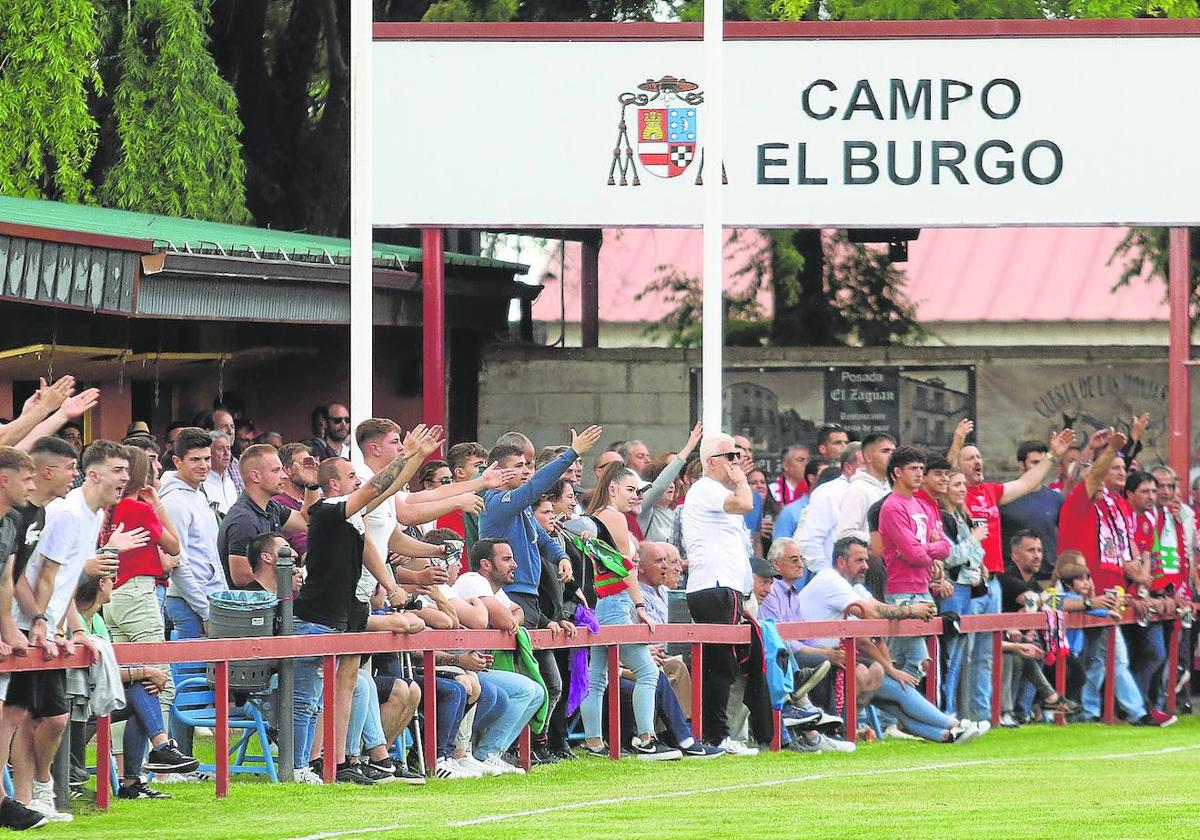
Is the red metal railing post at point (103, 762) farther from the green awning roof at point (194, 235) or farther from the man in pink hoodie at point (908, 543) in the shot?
the green awning roof at point (194, 235)

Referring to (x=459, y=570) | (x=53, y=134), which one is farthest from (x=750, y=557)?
(x=53, y=134)

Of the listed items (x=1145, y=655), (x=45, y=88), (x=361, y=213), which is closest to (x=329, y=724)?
(x=361, y=213)

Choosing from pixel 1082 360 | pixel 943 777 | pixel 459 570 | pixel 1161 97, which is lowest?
pixel 943 777

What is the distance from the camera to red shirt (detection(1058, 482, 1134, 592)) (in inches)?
753

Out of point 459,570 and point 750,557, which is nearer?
point 459,570

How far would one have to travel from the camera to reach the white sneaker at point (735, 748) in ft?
50.7

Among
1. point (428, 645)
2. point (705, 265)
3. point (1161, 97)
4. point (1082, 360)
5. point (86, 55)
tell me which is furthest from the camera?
point (86, 55)

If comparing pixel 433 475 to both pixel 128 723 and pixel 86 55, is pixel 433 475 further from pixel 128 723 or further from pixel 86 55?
pixel 86 55

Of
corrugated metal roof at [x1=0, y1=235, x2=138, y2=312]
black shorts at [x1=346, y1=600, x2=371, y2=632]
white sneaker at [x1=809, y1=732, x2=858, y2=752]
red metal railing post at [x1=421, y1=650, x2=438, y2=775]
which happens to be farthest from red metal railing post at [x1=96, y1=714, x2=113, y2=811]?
corrugated metal roof at [x1=0, y1=235, x2=138, y2=312]

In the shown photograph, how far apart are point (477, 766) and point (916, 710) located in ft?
12.6

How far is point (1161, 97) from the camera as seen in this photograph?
20609 millimetres

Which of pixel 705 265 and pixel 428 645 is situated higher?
pixel 705 265

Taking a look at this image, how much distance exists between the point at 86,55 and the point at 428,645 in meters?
13.5

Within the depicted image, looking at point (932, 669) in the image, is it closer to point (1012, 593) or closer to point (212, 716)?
point (1012, 593)
